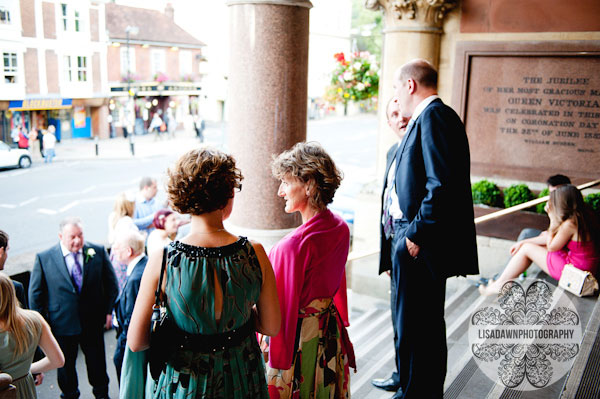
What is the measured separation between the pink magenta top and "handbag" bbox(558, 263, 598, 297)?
265 centimetres

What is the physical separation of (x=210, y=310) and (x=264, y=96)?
184 centimetres

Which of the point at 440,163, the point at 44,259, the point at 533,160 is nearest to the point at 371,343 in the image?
the point at 440,163

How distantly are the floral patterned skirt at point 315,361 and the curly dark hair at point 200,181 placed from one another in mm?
669

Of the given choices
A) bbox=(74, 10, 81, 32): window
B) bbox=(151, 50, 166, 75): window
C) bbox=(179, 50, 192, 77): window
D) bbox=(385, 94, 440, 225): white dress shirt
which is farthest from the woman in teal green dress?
bbox=(179, 50, 192, 77): window

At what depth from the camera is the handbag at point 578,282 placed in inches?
157

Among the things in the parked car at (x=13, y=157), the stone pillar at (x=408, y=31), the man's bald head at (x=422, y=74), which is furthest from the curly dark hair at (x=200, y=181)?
the parked car at (x=13, y=157)

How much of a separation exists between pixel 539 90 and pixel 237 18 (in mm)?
3451

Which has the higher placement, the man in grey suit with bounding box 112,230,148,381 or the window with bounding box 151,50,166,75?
the window with bounding box 151,50,166,75

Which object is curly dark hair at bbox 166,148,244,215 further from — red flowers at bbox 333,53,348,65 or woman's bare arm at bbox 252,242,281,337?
red flowers at bbox 333,53,348,65

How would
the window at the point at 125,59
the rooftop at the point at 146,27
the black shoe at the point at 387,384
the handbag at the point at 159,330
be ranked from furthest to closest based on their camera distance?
the window at the point at 125,59
the rooftop at the point at 146,27
the black shoe at the point at 387,384
the handbag at the point at 159,330

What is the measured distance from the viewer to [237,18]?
3.21m

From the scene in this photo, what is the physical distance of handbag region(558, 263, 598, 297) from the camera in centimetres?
398

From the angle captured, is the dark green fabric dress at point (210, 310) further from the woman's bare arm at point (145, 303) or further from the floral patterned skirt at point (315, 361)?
the floral patterned skirt at point (315, 361)

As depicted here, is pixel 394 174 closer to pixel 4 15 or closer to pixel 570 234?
pixel 570 234
